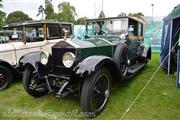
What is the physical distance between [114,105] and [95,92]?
0.67 m

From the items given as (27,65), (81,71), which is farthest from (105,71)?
(27,65)

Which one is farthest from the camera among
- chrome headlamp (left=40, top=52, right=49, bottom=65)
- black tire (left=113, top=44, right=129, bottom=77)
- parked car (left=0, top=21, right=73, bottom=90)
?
parked car (left=0, top=21, right=73, bottom=90)

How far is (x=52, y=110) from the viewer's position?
349cm

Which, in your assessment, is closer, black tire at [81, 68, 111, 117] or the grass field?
black tire at [81, 68, 111, 117]

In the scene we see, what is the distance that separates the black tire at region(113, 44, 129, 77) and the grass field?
0.54m

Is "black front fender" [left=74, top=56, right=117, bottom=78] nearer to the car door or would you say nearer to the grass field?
the grass field

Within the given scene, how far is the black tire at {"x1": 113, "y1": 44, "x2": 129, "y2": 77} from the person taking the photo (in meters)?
4.02

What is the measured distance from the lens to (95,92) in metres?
3.23

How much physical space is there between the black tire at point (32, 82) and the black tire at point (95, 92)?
3.56ft

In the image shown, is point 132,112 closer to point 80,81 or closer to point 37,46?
point 80,81

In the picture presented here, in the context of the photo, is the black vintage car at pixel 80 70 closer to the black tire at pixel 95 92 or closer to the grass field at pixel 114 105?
the black tire at pixel 95 92

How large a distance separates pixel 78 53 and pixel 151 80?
287cm

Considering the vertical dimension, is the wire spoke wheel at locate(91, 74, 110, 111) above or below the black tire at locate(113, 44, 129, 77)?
below

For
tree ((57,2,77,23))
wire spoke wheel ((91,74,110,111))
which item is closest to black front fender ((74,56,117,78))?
wire spoke wheel ((91,74,110,111))
